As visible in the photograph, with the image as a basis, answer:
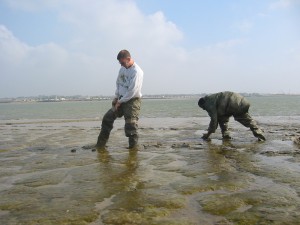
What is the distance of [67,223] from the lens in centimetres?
308

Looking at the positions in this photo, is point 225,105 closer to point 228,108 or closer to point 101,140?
point 228,108

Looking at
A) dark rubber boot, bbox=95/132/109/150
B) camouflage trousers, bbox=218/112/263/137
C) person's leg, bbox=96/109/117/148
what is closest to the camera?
person's leg, bbox=96/109/117/148

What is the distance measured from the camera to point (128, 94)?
24.6 ft

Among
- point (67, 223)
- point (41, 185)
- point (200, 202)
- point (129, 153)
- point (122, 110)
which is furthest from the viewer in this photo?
point (122, 110)

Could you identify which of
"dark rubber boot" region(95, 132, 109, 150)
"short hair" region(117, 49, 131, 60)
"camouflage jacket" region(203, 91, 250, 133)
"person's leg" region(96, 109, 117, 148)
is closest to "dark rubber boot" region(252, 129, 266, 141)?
"camouflage jacket" region(203, 91, 250, 133)

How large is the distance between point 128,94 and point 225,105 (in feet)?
11.0

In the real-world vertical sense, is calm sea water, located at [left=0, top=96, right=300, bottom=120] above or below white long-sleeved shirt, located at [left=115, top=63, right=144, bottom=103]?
below

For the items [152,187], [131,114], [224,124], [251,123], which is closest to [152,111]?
[224,124]

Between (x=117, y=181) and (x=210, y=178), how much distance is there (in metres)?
1.35

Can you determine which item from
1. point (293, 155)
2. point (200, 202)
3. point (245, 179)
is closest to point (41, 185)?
point (200, 202)

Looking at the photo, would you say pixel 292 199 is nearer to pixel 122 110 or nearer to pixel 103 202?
pixel 103 202

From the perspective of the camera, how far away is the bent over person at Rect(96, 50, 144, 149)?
7473 millimetres

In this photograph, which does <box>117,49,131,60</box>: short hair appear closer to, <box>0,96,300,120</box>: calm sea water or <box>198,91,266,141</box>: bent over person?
<box>198,91,266,141</box>: bent over person

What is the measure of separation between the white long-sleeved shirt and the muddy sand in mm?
1300
